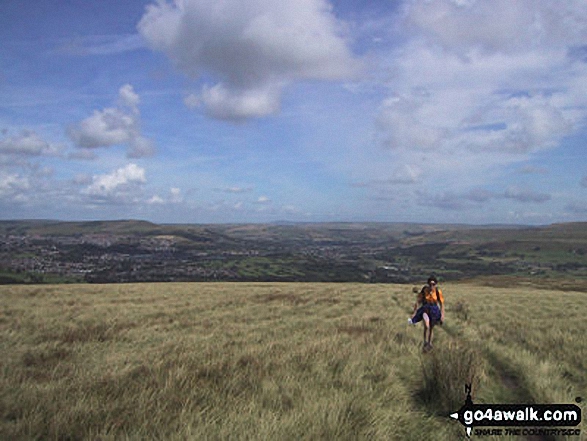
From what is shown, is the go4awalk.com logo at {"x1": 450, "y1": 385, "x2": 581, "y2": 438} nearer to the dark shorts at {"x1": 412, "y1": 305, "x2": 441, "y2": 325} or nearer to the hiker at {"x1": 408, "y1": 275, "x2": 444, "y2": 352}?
the hiker at {"x1": 408, "y1": 275, "x2": 444, "y2": 352}

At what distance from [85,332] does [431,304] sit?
9945mm

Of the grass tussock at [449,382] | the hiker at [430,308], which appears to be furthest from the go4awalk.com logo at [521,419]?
the hiker at [430,308]

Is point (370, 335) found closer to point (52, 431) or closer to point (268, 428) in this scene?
point (268, 428)

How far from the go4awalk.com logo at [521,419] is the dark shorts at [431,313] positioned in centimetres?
463

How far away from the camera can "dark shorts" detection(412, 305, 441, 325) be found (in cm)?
1001

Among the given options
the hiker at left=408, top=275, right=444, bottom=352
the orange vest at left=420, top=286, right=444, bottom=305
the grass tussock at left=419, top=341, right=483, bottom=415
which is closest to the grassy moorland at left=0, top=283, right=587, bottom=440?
the grass tussock at left=419, top=341, right=483, bottom=415

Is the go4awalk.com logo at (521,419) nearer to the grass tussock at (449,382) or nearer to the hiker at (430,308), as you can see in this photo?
the grass tussock at (449,382)

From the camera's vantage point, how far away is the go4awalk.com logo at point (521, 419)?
487cm

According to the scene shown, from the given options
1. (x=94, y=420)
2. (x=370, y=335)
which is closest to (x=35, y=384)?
(x=94, y=420)

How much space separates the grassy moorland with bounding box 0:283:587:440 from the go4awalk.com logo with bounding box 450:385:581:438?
0.25 m

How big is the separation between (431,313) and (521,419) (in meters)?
4.95

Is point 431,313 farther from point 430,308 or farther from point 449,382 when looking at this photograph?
point 449,382

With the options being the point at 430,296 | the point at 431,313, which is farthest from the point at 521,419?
the point at 430,296

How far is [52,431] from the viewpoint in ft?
12.6
